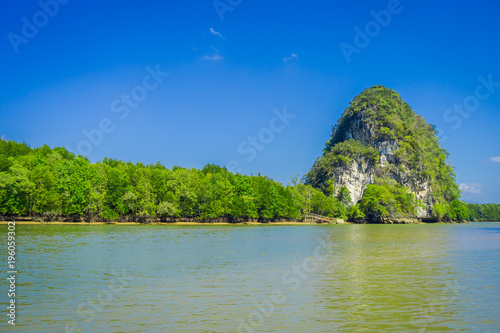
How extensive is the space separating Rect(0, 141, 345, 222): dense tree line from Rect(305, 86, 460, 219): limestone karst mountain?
5232cm

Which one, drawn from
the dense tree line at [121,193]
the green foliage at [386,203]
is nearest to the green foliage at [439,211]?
the green foliage at [386,203]

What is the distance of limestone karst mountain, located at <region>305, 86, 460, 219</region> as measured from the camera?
523ft

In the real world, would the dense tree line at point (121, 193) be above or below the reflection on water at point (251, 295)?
above

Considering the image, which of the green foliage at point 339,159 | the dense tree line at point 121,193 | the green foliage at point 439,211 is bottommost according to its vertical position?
the green foliage at point 439,211

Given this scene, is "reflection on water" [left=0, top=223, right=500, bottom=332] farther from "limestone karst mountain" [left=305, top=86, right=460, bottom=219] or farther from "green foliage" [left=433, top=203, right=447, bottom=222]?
"green foliage" [left=433, top=203, right=447, bottom=222]

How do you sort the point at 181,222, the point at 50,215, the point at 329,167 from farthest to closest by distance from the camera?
the point at 329,167, the point at 181,222, the point at 50,215

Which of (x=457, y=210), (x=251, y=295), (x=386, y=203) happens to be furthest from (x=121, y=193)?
(x=457, y=210)

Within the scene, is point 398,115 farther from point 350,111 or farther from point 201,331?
point 201,331

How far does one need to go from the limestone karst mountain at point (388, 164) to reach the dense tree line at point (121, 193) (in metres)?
52.3

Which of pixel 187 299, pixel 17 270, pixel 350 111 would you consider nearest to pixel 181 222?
pixel 17 270

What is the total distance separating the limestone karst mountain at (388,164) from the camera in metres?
160

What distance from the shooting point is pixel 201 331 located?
10.3 metres

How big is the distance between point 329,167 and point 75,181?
11090 centimetres

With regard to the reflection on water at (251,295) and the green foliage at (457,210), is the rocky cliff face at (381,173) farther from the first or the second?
the reflection on water at (251,295)
